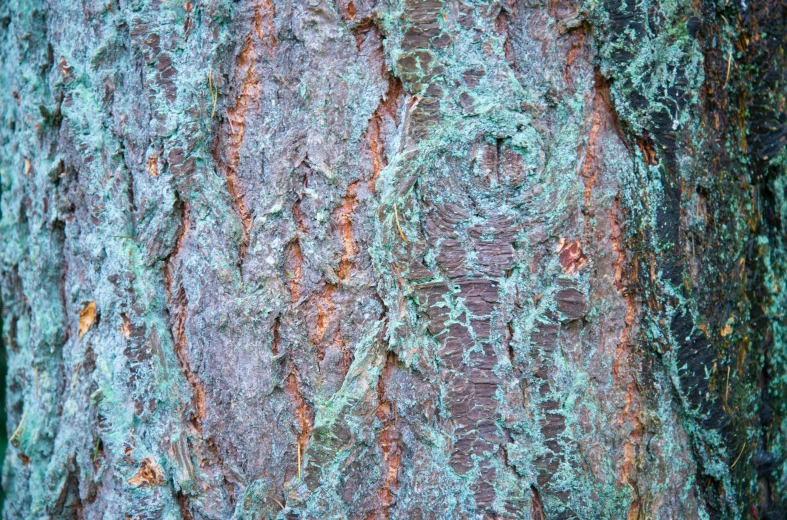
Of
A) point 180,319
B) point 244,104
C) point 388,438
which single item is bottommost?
point 388,438

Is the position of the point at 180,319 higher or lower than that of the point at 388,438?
higher

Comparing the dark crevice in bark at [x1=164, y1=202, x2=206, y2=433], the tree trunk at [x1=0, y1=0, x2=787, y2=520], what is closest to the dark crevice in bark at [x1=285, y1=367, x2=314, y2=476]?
the tree trunk at [x1=0, y1=0, x2=787, y2=520]

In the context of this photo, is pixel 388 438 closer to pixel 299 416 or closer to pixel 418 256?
pixel 299 416

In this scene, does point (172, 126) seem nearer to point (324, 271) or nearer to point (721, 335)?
point (324, 271)

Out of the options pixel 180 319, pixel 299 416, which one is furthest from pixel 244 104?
pixel 299 416

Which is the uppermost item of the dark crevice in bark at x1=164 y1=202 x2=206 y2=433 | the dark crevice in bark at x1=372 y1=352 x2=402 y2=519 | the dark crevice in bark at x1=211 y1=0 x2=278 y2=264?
the dark crevice in bark at x1=211 y1=0 x2=278 y2=264

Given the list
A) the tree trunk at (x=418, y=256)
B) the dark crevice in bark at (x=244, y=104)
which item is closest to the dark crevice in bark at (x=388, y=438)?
the tree trunk at (x=418, y=256)

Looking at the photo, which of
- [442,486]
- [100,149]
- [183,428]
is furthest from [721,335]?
[100,149]

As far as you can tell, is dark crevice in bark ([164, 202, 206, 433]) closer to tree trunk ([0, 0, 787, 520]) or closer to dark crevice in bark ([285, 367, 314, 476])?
tree trunk ([0, 0, 787, 520])

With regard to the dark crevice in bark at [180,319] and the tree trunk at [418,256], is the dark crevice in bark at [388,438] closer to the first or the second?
the tree trunk at [418,256]
